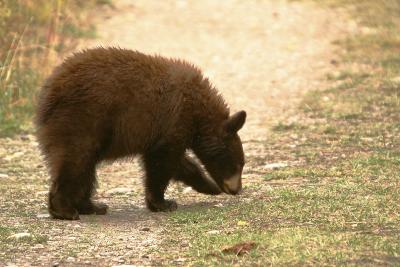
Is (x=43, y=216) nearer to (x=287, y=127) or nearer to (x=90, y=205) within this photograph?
(x=90, y=205)

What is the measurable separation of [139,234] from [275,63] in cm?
835

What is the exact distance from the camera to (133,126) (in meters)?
6.96

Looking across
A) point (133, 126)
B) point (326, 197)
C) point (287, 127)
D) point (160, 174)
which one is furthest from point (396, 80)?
point (133, 126)

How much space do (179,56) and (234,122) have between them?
7.18 m

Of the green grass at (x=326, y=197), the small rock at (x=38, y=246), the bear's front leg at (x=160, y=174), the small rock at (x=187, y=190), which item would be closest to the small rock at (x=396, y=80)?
the green grass at (x=326, y=197)

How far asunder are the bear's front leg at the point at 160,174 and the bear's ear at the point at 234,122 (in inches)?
16.9

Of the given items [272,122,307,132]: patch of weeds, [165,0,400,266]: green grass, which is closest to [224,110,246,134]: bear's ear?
[165,0,400,266]: green grass

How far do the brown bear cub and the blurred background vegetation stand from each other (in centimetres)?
339

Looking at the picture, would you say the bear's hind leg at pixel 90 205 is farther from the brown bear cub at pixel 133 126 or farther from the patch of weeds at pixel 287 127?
the patch of weeds at pixel 287 127

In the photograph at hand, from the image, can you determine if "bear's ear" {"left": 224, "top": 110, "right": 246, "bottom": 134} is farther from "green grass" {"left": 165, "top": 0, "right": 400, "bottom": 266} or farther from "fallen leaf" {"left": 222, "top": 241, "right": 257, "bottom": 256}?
"fallen leaf" {"left": 222, "top": 241, "right": 257, "bottom": 256}

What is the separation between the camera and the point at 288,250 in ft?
18.0

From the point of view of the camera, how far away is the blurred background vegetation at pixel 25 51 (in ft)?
34.8

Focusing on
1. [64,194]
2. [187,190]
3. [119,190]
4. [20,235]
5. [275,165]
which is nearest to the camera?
[20,235]

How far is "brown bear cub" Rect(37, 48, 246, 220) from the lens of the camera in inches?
266
